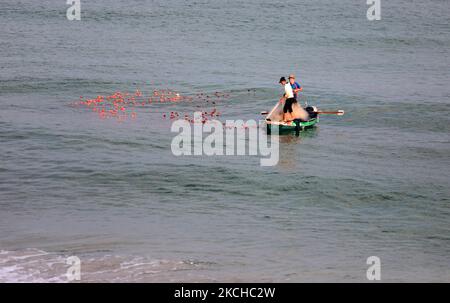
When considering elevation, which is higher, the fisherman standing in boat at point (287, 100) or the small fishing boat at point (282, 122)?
the fisherman standing in boat at point (287, 100)

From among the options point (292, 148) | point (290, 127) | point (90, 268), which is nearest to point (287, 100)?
point (290, 127)

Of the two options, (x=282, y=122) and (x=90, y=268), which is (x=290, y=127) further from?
(x=90, y=268)

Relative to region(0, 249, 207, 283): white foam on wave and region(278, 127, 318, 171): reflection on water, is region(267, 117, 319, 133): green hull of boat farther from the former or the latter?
region(0, 249, 207, 283): white foam on wave

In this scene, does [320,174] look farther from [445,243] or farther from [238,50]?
[238,50]

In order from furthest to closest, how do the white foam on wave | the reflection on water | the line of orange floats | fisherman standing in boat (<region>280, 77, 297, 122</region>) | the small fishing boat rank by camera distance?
the line of orange floats, the small fishing boat, fisherman standing in boat (<region>280, 77, 297, 122</region>), the reflection on water, the white foam on wave

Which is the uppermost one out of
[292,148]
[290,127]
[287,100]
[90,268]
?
[287,100]

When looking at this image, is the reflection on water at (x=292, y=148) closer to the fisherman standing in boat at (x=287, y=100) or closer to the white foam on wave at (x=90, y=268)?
the fisherman standing in boat at (x=287, y=100)

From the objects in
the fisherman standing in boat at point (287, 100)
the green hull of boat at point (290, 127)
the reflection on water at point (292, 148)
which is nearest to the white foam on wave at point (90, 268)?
the reflection on water at point (292, 148)

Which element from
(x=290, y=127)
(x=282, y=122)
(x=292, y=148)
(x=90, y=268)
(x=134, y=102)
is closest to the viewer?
(x=90, y=268)

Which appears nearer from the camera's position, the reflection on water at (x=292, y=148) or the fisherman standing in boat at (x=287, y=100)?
the reflection on water at (x=292, y=148)

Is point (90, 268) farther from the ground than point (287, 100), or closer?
closer

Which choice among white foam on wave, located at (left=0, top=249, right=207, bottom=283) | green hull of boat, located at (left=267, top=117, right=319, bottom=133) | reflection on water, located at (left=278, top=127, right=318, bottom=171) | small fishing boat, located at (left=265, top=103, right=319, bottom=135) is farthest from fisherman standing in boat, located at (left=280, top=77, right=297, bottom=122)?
white foam on wave, located at (left=0, top=249, right=207, bottom=283)

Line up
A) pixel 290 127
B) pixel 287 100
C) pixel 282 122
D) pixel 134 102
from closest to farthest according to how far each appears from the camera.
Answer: pixel 287 100 < pixel 282 122 < pixel 290 127 < pixel 134 102
